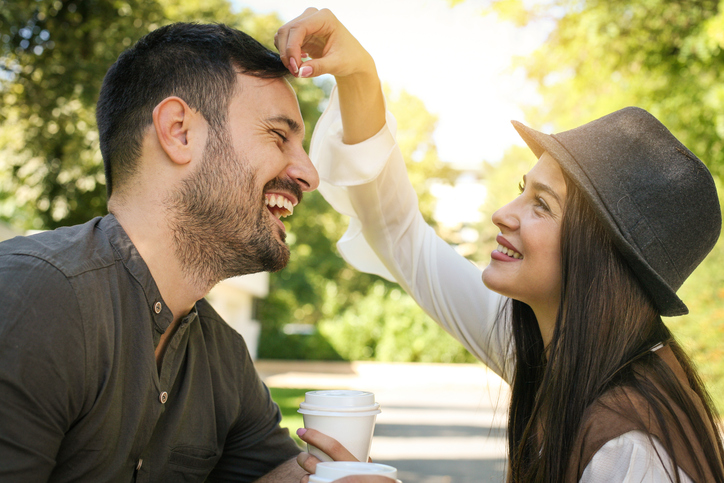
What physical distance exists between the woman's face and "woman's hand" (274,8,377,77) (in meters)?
0.86

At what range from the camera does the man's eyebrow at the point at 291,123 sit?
7.91 ft

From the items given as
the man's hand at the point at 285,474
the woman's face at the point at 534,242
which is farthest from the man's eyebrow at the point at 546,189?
the man's hand at the point at 285,474

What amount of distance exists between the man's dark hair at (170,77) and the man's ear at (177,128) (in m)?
0.04

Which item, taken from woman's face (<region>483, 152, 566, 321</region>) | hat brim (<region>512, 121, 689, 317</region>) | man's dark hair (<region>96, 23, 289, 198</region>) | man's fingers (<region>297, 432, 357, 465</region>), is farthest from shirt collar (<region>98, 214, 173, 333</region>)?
hat brim (<region>512, 121, 689, 317</region>)

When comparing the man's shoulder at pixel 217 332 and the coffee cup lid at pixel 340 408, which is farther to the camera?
the man's shoulder at pixel 217 332

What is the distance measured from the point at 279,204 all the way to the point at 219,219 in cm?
28

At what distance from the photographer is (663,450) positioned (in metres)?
1.79

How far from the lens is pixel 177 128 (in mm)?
2268

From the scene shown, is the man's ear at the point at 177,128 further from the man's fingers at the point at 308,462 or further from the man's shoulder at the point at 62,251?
the man's fingers at the point at 308,462

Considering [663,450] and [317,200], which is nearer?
[663,450]

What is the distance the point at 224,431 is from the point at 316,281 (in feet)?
107

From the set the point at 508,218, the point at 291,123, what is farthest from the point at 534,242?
the point at 291,123

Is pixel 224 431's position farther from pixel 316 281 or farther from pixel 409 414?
pixel 316 281

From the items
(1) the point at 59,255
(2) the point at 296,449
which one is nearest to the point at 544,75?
(2) the point at 296,449
